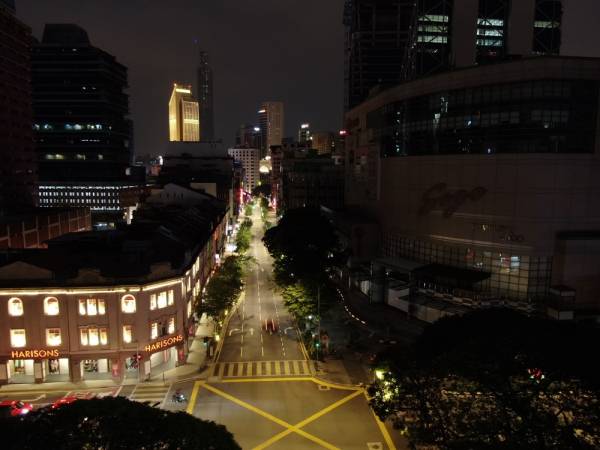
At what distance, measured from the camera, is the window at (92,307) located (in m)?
45.2

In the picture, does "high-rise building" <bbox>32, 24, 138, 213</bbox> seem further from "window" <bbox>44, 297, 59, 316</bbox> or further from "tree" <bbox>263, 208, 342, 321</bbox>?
"window" <bbox>44, 297, 59, 316</bbox>

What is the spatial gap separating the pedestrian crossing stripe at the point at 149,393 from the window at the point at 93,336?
231 inches

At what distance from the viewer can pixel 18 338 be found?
4516 centimetres

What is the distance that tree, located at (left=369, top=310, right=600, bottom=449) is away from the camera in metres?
19.7

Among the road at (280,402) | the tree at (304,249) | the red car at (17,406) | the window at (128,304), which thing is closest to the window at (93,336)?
the window at (128,304)

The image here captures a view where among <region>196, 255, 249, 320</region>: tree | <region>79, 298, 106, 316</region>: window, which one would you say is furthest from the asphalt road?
<region>79, 298, 106, 316</region>: window

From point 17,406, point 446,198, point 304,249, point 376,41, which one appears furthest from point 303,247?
point 376,41

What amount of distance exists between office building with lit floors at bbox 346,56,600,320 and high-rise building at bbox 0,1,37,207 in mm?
105455

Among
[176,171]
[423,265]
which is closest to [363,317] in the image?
[423,265]

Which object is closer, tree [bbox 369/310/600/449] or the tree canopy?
tree [bbox 369/310/600/449]

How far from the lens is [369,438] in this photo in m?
36.2

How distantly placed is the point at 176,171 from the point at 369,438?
144 m

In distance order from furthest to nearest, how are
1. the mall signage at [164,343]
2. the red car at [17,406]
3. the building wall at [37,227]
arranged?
the building wall at [37,227] → the mall signage at [164,343] → the red car at [17,406]

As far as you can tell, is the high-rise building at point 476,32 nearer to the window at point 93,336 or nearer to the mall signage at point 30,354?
the window at point 93,336
